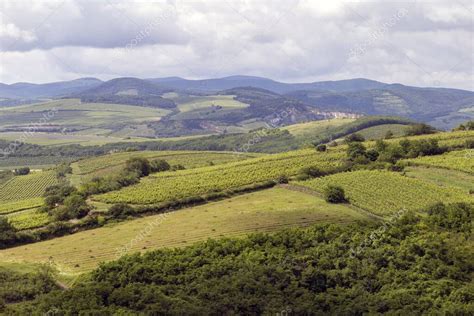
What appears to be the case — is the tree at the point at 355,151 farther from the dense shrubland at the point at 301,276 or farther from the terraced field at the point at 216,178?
the dense shrubland at the point at 301,276

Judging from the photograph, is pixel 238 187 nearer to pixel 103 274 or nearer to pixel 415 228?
pixel 415 228

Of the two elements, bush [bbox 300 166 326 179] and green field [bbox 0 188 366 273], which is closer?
green field [bbox 0 188 366 273]

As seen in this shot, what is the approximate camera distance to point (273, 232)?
316 feet

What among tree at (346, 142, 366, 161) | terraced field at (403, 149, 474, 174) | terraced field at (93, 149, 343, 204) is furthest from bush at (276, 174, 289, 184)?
terraced field at (403, 149, 474, 174)

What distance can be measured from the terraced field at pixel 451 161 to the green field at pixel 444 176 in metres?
1.38

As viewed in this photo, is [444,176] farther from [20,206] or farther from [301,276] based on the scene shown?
[20,206]

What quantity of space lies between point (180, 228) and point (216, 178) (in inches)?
1385

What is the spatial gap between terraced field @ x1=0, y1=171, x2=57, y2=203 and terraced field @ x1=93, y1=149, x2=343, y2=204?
47120 millimetres

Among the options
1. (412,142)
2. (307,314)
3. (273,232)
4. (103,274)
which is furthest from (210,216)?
(412,142)

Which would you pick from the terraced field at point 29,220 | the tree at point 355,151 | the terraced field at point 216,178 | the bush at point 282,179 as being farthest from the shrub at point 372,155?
the terraced field at point 29,220

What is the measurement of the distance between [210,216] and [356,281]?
1390 inches

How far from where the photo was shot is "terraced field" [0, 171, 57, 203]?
561 feet

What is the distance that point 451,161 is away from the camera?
13450cm

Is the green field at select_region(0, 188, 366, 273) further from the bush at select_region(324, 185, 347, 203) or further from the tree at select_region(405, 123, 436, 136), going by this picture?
the tree at select_region(405, 123, 436, 136)
